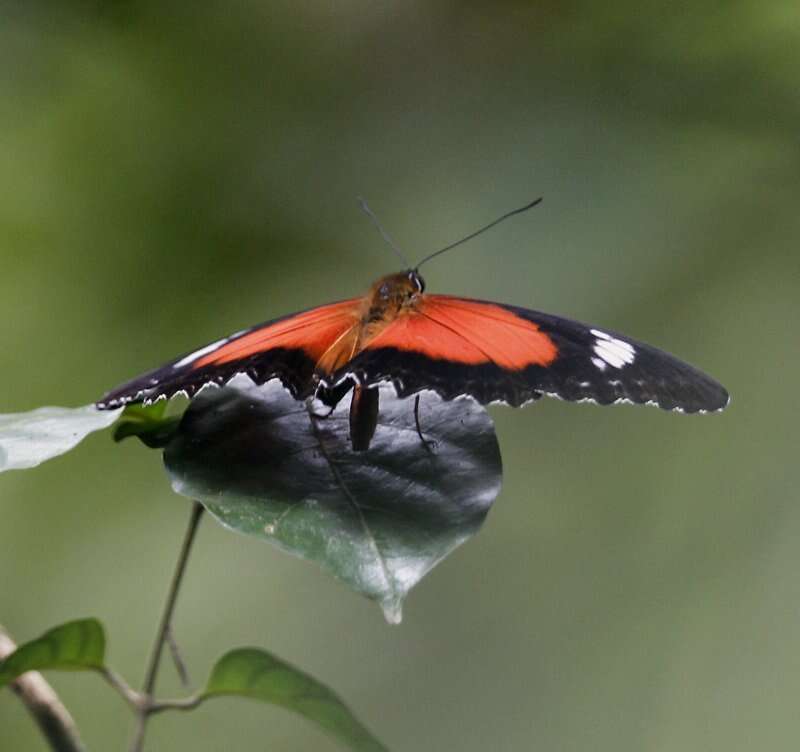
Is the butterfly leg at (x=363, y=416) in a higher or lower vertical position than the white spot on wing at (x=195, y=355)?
lower

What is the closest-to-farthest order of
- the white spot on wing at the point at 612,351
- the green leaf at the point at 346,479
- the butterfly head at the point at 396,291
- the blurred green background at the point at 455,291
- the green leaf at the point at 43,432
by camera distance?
1. the green leaf at the point at 346,479
2. the green leaf at the point at 43,432
3. the white spot on wing at the point at 612,351
4. the butterfly head at the point at 396,291
5. the blurred green background at the point at 455,291

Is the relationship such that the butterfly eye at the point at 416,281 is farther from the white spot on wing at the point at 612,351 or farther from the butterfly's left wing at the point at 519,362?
the white spot on wing at the point at 612,351

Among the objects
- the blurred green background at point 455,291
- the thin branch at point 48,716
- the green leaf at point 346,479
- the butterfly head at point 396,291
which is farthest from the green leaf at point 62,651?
the blurred green background at point 455,291

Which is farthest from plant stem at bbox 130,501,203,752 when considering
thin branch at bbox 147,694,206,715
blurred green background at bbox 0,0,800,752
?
blurred green background at bbox 0,0,800,752

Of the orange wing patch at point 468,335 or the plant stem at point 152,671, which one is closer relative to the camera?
the plant stem at point 152,671

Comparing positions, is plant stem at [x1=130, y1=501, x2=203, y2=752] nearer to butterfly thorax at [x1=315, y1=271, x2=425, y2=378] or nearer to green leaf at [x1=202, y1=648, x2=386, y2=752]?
green leaf at [x1=202, y1=648, x2=386, y2=752]

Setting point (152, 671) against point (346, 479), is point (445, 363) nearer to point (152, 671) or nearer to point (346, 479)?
point (346, 479)

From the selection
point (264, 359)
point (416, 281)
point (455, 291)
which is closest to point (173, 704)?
point (264, 359)
